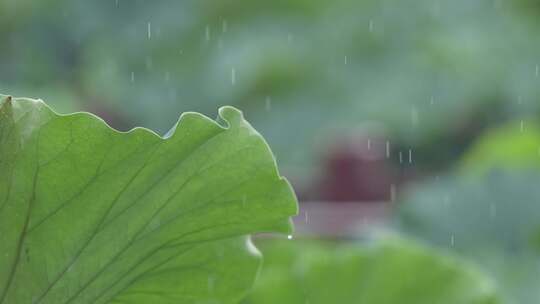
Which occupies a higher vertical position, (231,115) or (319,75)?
(231,115)

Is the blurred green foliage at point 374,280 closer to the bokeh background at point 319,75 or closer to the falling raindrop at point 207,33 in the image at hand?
the bokeh background at point 319,75

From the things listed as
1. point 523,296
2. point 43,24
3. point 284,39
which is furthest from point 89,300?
point 43,24

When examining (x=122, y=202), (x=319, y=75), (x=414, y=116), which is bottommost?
(x=414, y=116)

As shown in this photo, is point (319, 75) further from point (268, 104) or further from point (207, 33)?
point (207, 33)

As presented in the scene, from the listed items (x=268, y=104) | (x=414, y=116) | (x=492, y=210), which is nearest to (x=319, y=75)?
(x=268, y=104)

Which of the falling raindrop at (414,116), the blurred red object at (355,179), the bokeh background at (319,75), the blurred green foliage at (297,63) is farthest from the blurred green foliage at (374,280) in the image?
the falling raindrop at (414,116)

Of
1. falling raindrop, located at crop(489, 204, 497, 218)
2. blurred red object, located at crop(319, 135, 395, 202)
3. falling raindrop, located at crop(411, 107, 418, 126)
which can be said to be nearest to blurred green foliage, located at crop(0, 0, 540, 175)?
falling raindrop, located at crop(411, 107, 418, 126)
